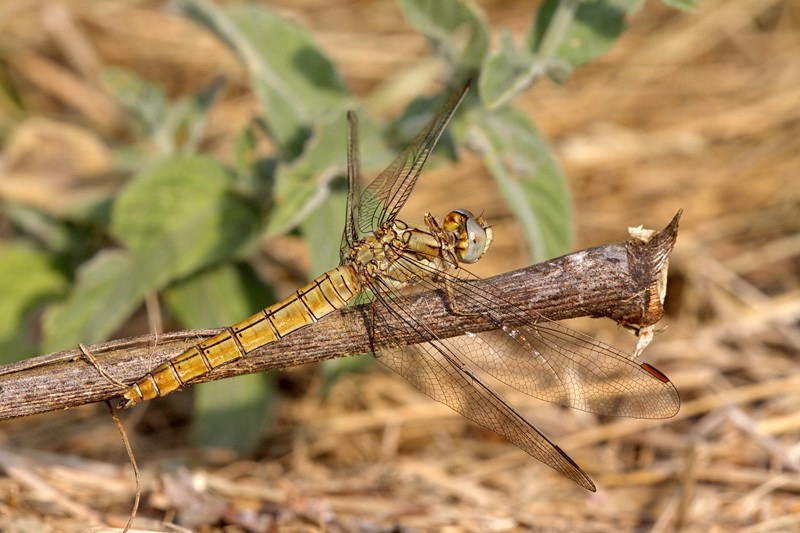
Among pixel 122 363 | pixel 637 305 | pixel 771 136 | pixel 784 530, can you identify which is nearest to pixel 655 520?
pixel 784 530

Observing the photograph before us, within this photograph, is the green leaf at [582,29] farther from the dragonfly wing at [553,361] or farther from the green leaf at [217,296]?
the green leaf at [217,296]

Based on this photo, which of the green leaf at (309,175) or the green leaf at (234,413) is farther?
the green leaf at (234,413)

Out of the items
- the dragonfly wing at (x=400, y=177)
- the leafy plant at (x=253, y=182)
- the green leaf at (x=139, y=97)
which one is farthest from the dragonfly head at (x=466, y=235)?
the green leaf at (x=139, y=97)


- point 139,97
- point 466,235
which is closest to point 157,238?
point 139,97

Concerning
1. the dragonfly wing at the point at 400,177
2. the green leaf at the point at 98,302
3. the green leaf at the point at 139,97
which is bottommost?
the green leaf at the point at 98,302

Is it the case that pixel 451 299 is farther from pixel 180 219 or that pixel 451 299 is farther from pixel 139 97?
pixel 139 97

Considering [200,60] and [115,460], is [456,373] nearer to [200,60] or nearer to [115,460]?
Result: [115,460]

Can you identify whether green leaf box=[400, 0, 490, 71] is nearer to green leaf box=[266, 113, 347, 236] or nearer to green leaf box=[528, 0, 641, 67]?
green leaf box=[528, 0, 641, 67]

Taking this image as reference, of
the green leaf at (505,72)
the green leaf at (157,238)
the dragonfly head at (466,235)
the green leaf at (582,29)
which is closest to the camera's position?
the dragonfly head at (466,235)
